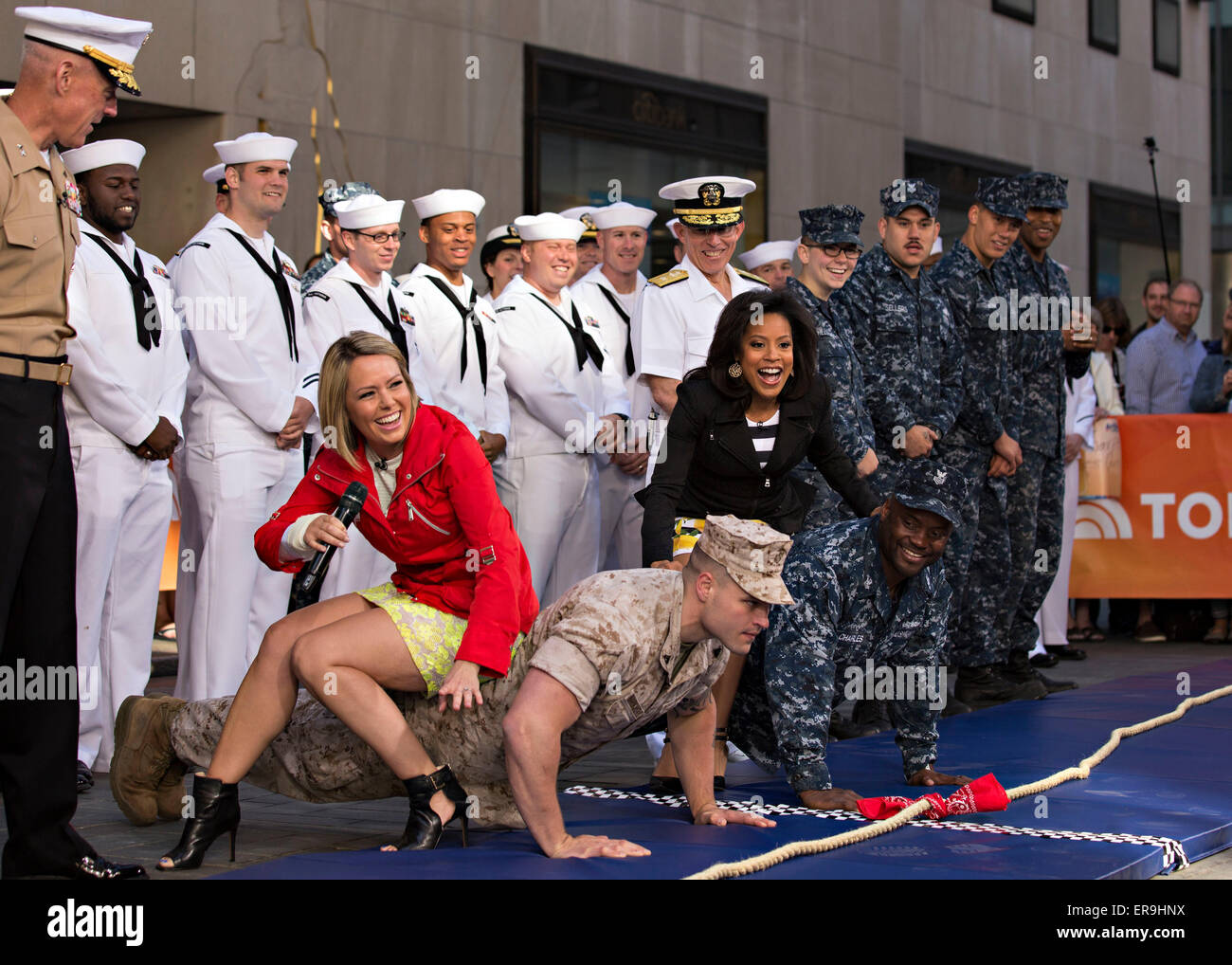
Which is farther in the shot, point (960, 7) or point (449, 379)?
point (960, 7)

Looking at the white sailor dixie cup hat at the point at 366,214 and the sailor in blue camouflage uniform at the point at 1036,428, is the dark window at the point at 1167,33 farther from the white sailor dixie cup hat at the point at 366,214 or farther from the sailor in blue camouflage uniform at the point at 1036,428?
the white sailor dixie cup hat at the point at 366,214

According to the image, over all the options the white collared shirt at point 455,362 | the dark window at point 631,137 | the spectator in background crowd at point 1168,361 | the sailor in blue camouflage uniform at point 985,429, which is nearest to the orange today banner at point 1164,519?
the spectator in background crowd at point 1168,361

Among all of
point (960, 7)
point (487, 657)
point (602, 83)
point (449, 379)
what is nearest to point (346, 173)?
point (602, 83)

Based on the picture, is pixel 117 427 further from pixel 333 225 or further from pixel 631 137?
pixel 631 137

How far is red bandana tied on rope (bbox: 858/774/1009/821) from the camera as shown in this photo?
4.86 m

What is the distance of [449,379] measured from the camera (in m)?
7.34

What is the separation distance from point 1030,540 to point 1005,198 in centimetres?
153

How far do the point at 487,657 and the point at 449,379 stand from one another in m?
2.97

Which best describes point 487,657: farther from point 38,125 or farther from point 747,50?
point 747,50

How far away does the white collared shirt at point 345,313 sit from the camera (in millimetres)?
7020

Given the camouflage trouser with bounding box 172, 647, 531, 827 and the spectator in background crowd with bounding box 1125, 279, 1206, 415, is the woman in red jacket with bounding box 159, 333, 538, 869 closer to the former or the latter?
the camouflage trouser with bounding box 172, 647, 531, 827

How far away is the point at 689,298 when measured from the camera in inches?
277

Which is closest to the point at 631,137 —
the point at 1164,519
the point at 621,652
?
the point at 1164,519

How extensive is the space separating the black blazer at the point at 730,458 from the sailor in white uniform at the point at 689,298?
1201mm
